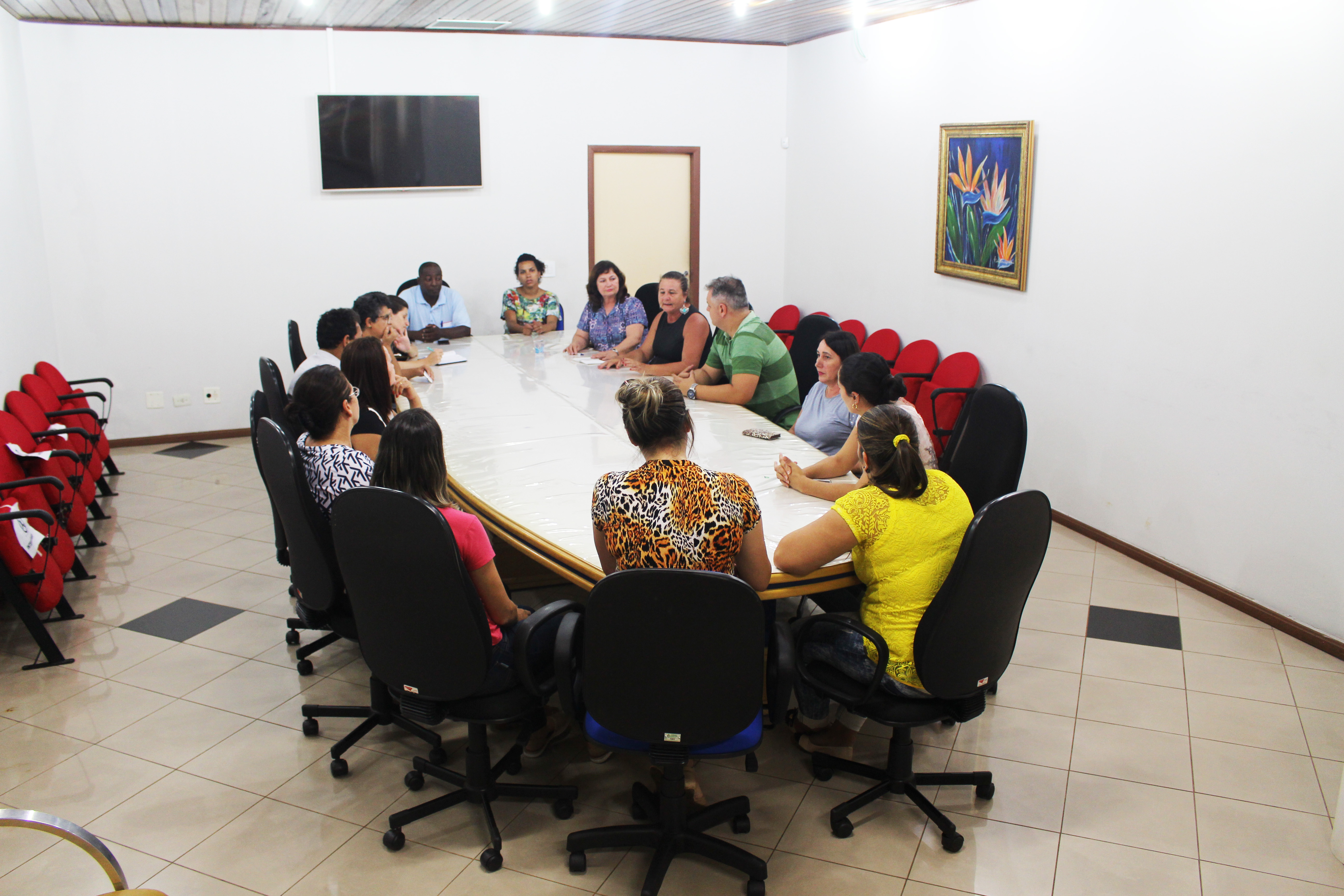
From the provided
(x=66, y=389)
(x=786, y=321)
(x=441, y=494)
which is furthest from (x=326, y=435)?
(x=786, y=321)

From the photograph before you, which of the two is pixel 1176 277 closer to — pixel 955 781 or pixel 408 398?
pixel 955 781

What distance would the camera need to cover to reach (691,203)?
8.07 metres

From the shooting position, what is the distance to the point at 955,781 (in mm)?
2852

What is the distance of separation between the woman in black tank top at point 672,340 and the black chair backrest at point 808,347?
54 cm

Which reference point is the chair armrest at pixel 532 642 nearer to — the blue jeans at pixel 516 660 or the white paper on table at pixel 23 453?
the blue jeans at pixel 516 660

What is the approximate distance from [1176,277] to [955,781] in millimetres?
2761

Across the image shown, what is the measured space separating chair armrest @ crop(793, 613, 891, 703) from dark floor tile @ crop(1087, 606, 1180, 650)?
5.81 ft

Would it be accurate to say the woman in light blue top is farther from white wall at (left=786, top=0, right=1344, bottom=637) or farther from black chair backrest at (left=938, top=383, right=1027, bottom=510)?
white wall at (left=786, top=0, right=1344, bottom=637)

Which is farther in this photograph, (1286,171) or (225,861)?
(1286,171)

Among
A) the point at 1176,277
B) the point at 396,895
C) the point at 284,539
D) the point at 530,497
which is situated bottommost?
the point at 396,895

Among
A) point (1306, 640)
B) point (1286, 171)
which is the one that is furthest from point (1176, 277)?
point (1306, 640)

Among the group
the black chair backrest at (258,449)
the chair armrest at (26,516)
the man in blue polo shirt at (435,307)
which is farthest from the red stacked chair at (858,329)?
the chair armrest at (26,516)

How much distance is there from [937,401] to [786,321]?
2.41 meters

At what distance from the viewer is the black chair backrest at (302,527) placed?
2889mm
